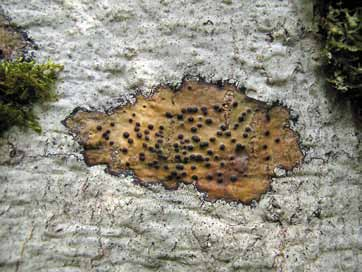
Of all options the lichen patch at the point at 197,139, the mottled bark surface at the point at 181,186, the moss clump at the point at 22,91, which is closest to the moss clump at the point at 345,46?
the mottled bark surface at the point at 181,186

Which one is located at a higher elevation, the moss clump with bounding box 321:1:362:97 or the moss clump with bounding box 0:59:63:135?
the moss clump with bounding box 321:1:362:97

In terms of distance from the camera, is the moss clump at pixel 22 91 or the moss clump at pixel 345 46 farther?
the moss clump at pixel 345 46

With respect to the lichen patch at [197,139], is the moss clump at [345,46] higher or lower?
higher

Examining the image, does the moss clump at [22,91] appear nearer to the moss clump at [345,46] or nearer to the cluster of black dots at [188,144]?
the cluster of black dots at [188,144]

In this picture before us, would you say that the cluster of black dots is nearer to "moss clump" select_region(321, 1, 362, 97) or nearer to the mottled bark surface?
the mottled bark surface

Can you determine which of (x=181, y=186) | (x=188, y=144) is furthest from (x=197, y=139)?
(x=181, y=186)

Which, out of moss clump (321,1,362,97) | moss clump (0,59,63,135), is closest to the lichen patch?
moss clump (0,59,63,135)
